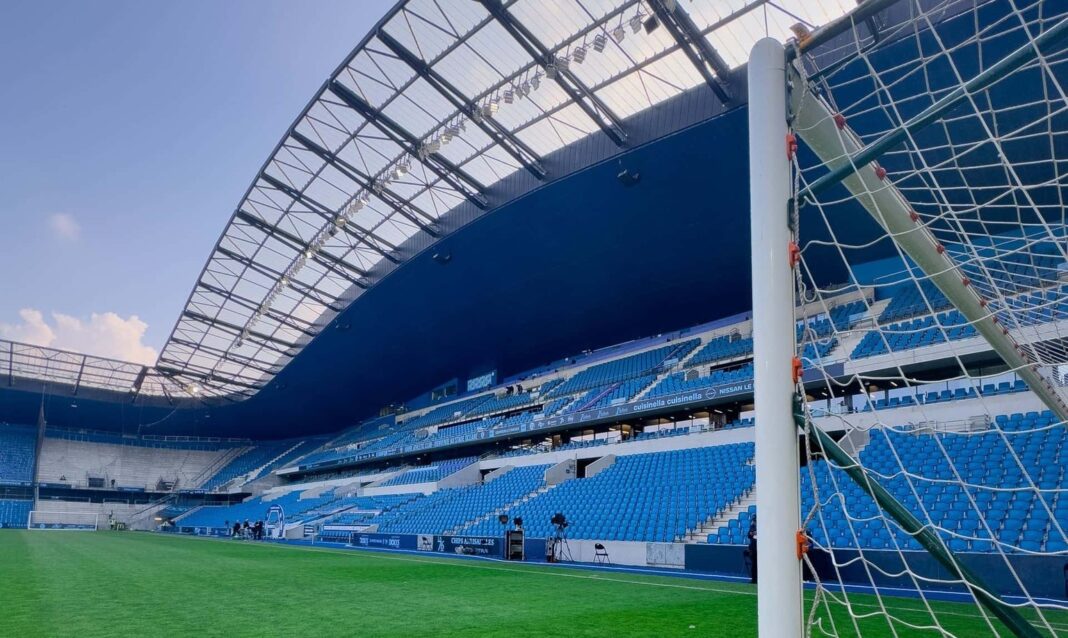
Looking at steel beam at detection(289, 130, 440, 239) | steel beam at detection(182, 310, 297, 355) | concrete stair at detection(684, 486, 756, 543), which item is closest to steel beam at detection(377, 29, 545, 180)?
steel beam at detection(289, 130, 440, 239)

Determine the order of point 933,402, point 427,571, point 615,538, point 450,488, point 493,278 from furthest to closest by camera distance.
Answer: point 450,488
point 493,278
point 615,538
point 933,402
point 427,571

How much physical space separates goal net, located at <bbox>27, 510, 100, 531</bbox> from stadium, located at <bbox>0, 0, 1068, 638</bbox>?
781cm

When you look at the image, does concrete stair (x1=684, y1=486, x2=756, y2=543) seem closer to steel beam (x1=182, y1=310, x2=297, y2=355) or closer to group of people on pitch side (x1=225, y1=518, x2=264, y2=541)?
group of people on pitch side (x1=225, y1=518, x2=264, y2=541)

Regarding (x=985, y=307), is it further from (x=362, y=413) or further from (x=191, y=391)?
(x=191, y=391)

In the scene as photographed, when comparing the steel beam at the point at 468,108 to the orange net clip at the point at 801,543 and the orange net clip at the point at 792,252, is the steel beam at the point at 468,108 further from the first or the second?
the orange net clip at the point at 801,543

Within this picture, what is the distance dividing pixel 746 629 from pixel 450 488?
23432mm

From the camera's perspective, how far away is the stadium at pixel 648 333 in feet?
10.2

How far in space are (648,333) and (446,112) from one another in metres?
13.5

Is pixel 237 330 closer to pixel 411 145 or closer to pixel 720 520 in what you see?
pixel 411 145

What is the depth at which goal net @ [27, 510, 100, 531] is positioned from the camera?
41406 mm

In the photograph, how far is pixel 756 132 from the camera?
110 inches

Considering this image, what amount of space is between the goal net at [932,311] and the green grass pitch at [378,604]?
137 centimetres

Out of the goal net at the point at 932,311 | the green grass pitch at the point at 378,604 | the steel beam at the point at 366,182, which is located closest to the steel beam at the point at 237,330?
the steel beam at the point at 366,182

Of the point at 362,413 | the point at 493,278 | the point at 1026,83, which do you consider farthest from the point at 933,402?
the point at 362,413
